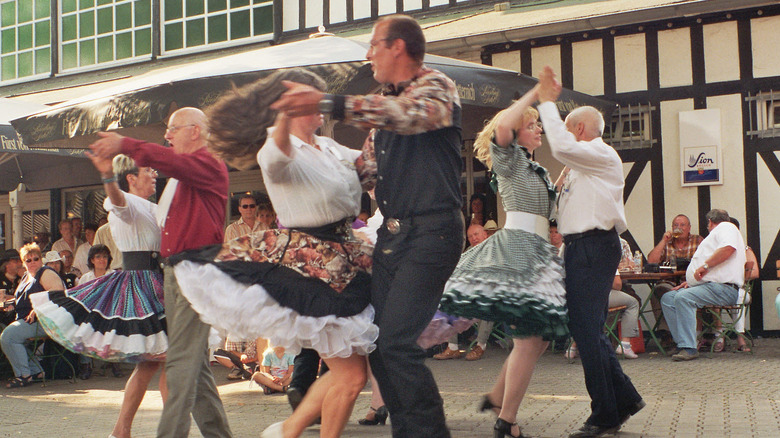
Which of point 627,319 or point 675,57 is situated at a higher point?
point 675,57

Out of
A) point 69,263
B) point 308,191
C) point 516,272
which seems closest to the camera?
point 308,191

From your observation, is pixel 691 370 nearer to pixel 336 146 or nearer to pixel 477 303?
pixel 477 303

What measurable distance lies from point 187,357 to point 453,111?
1.89 meters

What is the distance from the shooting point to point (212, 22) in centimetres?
1892

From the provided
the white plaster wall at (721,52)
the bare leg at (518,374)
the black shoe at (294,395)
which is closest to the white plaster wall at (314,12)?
the white plaster wall at (721,52)

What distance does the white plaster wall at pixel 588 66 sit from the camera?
13.2 metres

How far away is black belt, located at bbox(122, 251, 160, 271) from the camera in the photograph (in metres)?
5.68

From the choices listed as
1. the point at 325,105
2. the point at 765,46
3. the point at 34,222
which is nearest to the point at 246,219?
the point at 765,46

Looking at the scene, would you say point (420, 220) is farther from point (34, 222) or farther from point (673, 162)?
point (34, 222)

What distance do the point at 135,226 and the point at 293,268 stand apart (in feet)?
6.11

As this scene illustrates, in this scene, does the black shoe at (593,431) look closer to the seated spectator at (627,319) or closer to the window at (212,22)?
the seated spectator at (627,319)

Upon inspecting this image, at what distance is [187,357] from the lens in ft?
15.9

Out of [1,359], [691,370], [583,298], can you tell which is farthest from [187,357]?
[1,359]

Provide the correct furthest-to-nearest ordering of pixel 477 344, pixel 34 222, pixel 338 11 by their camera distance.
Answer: pixel 34 222 < pixel 338 11 < pixel 477 344
